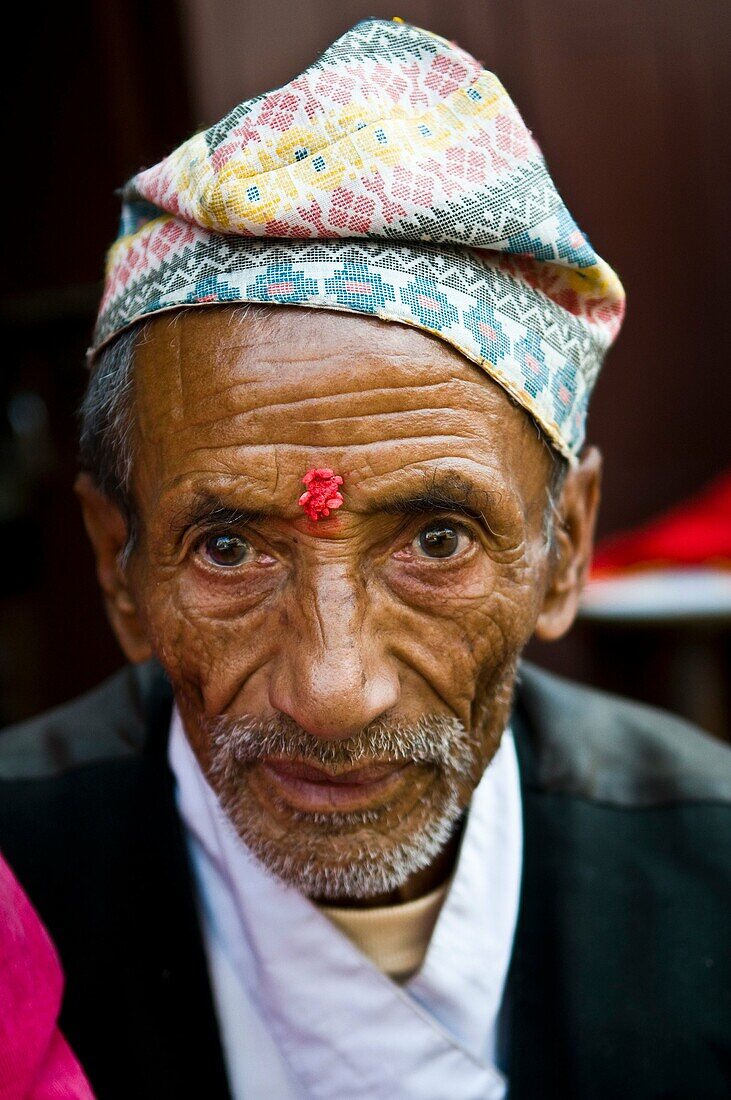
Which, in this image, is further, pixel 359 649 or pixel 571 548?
pixel 571 548

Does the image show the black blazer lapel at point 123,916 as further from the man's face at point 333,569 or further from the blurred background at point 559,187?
the blurred background at point 559,187

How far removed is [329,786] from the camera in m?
1.98

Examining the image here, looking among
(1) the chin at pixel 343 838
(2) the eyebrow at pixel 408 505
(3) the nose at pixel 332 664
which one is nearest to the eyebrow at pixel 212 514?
(2) the eyebrow at pixel 408 505

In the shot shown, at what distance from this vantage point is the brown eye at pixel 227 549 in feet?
6.50

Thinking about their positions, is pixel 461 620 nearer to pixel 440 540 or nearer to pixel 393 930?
pixel 440 540

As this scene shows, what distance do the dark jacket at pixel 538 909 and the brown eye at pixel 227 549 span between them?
66 cm

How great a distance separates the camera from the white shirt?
7.11 ft

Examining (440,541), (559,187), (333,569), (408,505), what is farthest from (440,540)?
(559,187)

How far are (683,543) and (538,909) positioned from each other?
2350 mm

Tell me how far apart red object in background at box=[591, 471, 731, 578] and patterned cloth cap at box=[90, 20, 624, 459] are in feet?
8.05

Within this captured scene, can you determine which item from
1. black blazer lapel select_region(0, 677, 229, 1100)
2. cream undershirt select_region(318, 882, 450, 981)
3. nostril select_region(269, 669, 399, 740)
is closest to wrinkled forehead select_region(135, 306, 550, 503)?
nostril select_region(269, 669, 399, 740)

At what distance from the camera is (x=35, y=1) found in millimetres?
4945

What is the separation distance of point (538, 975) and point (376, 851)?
55cm

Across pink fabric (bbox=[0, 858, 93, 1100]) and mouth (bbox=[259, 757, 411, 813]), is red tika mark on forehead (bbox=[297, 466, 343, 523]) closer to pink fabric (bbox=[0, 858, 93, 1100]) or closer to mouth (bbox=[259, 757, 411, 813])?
mouth (bbox=[259, 757, 411, 813])
